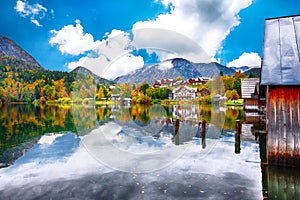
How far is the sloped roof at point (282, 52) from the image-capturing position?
8.42 m

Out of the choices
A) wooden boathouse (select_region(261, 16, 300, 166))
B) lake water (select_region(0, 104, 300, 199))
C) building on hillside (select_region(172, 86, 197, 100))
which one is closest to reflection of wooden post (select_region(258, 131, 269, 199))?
lake water (select_region(0, 104, 300, 199))

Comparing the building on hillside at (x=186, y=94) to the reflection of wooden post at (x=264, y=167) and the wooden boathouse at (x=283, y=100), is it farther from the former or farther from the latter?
the wooden boathouse at (x=283, y=100)

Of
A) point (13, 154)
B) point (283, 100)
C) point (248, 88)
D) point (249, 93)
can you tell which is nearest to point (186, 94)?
point (248, 88)

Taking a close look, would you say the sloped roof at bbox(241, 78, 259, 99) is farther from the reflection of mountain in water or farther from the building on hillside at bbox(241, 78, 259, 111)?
the reflection of mountain in water

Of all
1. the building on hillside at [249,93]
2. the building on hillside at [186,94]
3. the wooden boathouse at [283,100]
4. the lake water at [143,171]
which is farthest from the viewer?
the building on hillside at [186,94]

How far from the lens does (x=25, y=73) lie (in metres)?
139

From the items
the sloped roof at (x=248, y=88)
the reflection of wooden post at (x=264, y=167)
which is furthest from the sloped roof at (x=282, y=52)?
the sloped roof at (x=248, y=88)

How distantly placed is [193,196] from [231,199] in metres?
1.04

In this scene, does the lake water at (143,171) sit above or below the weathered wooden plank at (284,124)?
below

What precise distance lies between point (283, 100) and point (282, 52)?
196 centimetres

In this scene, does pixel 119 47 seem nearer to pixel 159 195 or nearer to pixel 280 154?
pixel 159 195

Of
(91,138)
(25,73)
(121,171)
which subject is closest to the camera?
(121,171)

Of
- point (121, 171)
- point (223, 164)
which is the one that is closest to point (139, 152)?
point (121, 171)

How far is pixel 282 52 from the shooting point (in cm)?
917
